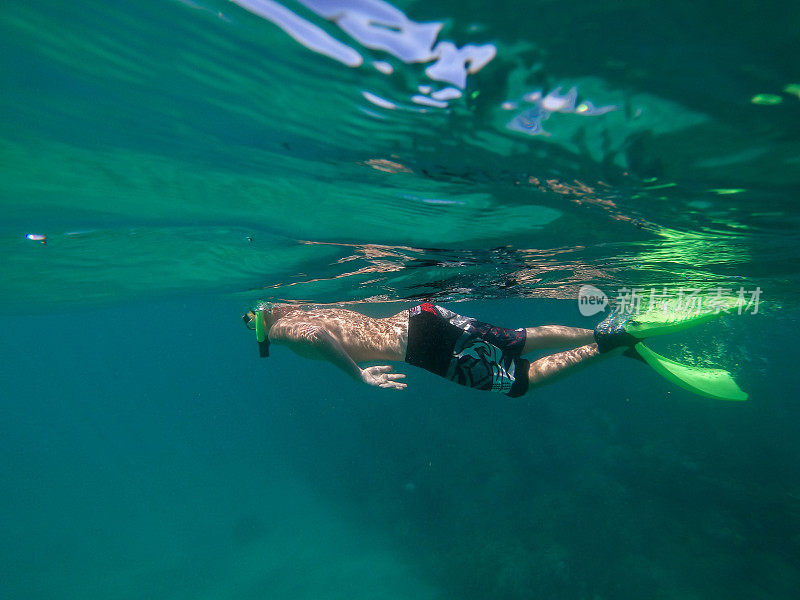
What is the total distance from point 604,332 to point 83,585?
32.0 m

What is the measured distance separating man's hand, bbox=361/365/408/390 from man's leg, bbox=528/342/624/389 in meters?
3.32

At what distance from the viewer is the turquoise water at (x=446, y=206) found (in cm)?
331

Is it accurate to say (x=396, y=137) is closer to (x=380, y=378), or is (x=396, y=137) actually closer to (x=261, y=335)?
(x=380, y=378)

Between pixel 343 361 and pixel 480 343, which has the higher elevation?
pixel 343 361

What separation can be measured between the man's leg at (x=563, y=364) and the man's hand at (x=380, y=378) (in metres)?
3.32

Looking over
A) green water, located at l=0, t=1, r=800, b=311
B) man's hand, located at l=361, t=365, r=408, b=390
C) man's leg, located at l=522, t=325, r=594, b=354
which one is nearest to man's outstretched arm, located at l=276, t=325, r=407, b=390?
man's hand, located at l=361, t=365, r=408, b=390

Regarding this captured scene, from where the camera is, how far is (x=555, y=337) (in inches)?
308

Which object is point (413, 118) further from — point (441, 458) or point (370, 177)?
point (441, 458)

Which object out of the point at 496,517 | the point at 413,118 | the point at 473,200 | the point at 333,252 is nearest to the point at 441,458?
the point at 496,517

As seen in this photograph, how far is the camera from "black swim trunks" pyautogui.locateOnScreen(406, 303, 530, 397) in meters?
7.05

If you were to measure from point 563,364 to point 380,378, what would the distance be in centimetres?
397

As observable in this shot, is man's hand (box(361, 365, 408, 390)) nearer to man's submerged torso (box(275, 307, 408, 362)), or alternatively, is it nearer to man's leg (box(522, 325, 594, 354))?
man's submerged torso (box(275, 307, 408, 362))

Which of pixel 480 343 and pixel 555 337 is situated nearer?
pixel 480 343

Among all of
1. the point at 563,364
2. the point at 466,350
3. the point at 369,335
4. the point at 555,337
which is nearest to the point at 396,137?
the point at 466,350
